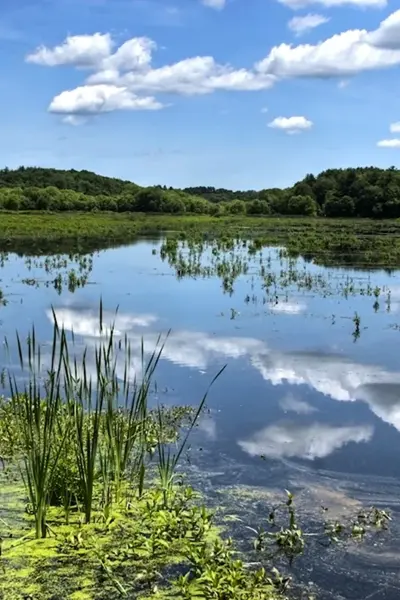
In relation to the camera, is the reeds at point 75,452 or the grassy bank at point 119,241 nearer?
the reeds at point 75,452

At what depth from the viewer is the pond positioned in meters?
6.96

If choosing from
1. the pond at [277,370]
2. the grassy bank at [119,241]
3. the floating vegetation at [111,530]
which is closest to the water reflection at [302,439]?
the pond at [277,370]

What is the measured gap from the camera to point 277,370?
38.5 feet

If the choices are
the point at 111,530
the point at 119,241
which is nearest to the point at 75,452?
the point at 111,530

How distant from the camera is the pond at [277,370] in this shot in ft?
22.8

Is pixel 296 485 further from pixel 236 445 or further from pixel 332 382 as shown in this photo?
pixel 332 382

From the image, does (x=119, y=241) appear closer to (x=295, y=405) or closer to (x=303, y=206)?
(x=295, y=405)

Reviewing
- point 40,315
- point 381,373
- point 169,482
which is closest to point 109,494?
point 169,482

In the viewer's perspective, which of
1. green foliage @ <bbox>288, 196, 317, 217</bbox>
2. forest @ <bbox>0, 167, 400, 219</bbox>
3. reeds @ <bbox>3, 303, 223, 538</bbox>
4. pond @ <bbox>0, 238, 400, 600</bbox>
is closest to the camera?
reeds @ <bbox>3, 303, 223, 538</bbox>

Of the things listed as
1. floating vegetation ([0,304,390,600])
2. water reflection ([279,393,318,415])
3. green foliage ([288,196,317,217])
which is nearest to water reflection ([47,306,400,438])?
water reflection ([279,393,318,415])

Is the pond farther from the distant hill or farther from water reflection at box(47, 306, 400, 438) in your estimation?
the distant hill

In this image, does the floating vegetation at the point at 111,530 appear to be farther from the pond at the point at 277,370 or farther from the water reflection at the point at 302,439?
the water reflection at the point at 302,439

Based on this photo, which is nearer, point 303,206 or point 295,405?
point 295,405

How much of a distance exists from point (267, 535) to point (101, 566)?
1415 millimetres
